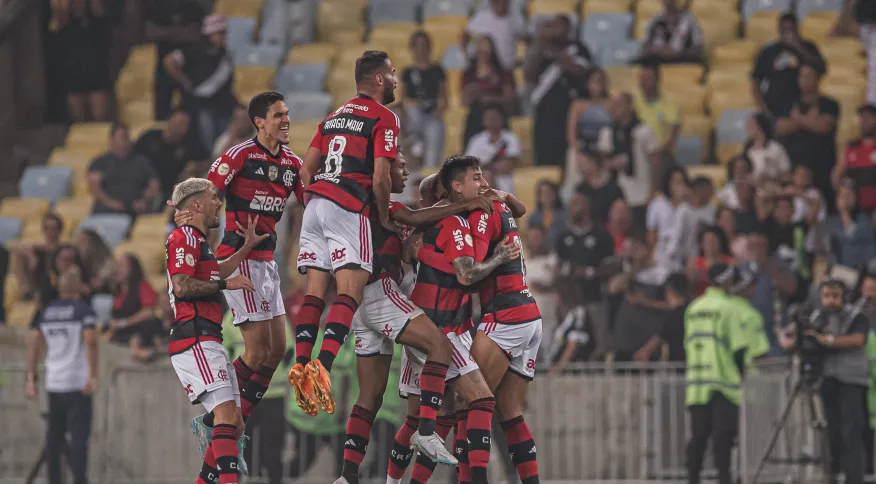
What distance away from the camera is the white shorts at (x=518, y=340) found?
9.48 metres

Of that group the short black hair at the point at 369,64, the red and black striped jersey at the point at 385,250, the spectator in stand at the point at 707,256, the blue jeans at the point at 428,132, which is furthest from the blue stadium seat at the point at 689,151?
the short black hair at the point at 369,64

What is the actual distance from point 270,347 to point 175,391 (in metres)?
6.11

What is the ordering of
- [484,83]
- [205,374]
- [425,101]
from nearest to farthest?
1. [205,374]
2. [484,83]
3. [425,101]

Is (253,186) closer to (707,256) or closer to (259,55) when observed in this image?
(707,256)

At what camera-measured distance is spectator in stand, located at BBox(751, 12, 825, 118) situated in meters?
17.0

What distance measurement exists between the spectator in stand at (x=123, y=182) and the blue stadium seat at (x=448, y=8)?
4.69 metres

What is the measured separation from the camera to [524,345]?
9.56 metres

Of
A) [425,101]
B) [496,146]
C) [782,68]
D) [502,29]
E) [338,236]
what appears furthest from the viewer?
[502,29]

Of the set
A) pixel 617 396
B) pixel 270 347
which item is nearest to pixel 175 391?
pixel 617 396

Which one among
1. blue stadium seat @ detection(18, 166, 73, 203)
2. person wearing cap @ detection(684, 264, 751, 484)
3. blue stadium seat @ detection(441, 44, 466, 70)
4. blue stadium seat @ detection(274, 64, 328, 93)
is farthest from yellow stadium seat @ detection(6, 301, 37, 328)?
person wearing cap @ detection(684, 264, 751, 484)

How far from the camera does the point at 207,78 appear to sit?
1920 cm

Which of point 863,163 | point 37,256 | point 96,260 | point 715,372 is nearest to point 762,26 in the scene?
point 863,163

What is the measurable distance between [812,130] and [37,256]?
9582mm

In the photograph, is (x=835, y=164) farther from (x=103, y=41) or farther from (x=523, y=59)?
(x=103, y=41)
